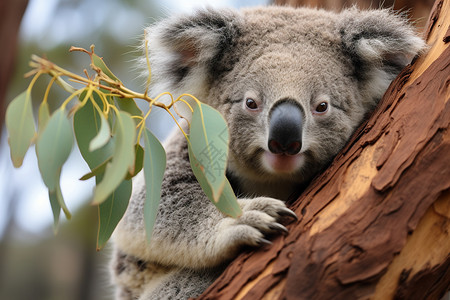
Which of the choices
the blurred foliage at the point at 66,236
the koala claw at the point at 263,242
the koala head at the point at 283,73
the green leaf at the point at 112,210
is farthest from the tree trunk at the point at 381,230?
the blurred foliage at the point at 66,236

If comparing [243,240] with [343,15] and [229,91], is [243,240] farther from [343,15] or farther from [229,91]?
[343,15]

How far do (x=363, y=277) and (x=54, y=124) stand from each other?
107cm

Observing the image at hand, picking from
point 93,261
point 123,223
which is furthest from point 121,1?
point 123,223

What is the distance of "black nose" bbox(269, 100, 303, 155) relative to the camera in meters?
1.91

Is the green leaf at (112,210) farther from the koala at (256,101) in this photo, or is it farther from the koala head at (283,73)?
the koala head at (283,73)

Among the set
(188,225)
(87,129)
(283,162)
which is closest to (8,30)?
(87,129)

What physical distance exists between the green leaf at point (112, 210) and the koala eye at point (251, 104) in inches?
23.7

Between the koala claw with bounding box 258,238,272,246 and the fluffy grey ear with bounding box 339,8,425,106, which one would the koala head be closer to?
the fluffy grey ear with bounding box 339,8,425,106

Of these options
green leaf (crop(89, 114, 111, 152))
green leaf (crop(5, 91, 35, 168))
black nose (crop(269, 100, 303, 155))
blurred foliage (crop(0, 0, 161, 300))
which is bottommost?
blurred foliage (crop(0, 0, 161, 300))

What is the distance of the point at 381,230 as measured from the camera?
1627mm

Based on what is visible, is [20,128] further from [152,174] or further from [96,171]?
[152,174]

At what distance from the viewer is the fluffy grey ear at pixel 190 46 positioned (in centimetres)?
233

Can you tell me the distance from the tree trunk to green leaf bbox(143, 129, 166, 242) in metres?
0.36

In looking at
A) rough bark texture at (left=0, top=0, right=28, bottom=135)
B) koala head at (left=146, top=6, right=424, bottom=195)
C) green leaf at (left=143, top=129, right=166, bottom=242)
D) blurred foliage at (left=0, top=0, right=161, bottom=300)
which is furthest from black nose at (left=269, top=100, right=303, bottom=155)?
blurred foliage at (left=0, top=0, right=161, bottom=300)
